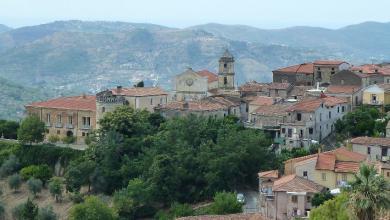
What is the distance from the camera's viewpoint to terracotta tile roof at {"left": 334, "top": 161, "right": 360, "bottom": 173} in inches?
1893

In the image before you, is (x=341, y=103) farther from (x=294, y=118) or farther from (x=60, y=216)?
(x=60, y=216)

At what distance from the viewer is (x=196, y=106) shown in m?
67.3

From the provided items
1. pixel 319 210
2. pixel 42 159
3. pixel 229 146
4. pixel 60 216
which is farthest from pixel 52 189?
pixel 319 210

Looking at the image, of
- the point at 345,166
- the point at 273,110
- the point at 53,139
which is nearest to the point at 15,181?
the point at 53,139

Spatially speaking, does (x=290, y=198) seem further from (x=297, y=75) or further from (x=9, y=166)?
(x=9, y=166)

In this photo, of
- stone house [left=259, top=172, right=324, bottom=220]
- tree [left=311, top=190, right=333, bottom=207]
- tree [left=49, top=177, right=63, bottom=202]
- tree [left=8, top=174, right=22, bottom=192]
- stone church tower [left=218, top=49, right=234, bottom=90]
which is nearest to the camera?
tree [left=311, top=190, right=333, bottom=207]

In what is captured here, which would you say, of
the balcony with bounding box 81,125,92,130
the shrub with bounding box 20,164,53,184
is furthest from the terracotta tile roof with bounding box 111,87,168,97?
the shrub with bounding box 20,164,53,184

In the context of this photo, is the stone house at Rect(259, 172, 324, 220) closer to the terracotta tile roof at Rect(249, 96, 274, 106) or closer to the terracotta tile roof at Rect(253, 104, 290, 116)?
the terracotta tile roof at Rect(253, 104, 290, 116)

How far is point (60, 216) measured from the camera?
198ft

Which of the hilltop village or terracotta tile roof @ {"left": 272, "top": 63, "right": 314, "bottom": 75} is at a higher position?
terracotta tile roof @ {"left": 272, "top": 63, "right": 314, "bottom": 75}

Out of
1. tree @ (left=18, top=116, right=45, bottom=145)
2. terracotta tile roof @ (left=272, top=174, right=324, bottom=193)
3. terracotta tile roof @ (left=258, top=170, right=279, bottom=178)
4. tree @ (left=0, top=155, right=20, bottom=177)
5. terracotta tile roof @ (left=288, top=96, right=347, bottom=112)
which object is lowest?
tree @ (left=0, top=155, right=20, bottom=177)

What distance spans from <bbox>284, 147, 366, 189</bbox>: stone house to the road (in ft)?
→ 12.4

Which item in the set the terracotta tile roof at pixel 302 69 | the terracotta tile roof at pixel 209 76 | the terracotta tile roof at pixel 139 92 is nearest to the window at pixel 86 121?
the terracotta tile roof at pixel 139 92

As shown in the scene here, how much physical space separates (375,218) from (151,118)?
136 feet
